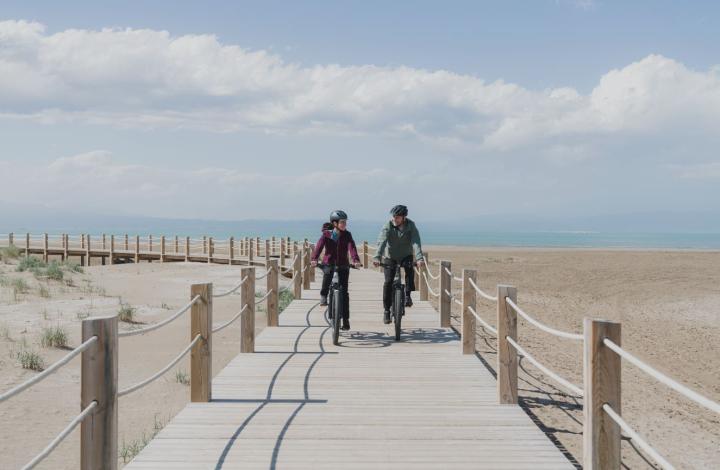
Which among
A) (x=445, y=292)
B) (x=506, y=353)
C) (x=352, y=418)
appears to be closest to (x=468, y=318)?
(x=445, y=292)

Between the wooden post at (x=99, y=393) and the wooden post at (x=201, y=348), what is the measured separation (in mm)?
2180

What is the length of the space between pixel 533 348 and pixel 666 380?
1033 cm

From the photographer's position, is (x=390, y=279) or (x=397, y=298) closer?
(x=397, y=298)

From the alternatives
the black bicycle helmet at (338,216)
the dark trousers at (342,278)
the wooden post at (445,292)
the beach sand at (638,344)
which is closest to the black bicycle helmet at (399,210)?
the black bicycle helmet at (338,216)

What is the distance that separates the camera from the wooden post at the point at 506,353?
21.2 ft

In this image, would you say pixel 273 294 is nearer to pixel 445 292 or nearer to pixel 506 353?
pixel 445 292

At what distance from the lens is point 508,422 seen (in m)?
5.84

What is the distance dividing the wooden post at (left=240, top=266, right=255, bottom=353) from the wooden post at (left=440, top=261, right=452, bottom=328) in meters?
3.55

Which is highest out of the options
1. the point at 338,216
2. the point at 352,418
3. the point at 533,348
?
the point at 338,216

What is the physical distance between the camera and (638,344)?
1473 cm

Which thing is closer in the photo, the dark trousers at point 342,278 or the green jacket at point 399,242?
the dark trousers at point 342,278

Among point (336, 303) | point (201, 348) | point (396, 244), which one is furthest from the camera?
point (396, 244)

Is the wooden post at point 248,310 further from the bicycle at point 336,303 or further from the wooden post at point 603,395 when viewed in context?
the wooden post at point 603,395

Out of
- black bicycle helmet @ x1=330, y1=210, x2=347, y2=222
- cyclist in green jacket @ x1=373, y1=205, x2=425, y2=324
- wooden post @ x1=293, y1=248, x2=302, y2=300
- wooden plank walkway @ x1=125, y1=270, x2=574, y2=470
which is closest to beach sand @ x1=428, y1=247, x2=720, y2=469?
wooden plank walkway @ x1=125, y1=270, x2=574, y2=470
